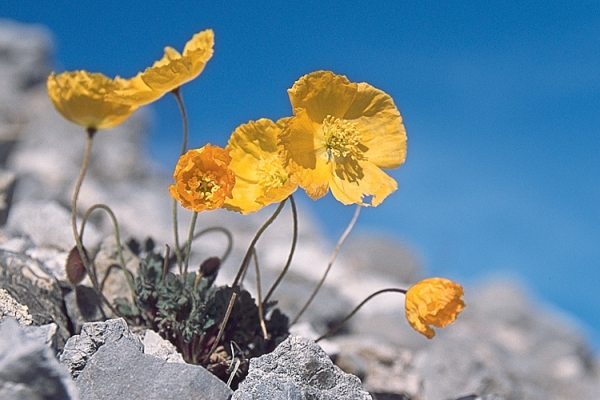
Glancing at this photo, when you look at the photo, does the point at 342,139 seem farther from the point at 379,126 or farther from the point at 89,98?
the point at 89,98

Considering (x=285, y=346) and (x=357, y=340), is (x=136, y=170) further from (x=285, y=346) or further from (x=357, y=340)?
(x=285, y=346)

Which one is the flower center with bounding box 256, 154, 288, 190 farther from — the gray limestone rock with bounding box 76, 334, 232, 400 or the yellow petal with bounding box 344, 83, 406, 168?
the gray limestone rock with bounding box 76, 334, 232, 400

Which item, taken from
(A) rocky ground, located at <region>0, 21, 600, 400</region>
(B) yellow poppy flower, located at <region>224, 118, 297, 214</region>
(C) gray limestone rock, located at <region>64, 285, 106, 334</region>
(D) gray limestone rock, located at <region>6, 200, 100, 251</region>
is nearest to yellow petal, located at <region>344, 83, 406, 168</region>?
(B) yellow poppy flower, located at <region>224, 118, 297, 214</region>

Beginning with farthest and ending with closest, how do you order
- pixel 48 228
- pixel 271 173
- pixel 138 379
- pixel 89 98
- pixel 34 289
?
pixel 48 228
pixel 89 98
pixel 34 289
pixel 271 173
pixel 138 379

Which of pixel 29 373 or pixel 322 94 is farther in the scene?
pixel 322 94

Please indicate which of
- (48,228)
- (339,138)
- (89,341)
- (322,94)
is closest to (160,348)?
(89,341)

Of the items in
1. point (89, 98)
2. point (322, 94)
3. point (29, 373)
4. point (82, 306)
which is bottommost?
point (29, 373)

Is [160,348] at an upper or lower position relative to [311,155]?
lower

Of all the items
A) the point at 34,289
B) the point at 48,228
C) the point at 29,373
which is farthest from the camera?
the point at 48,228
